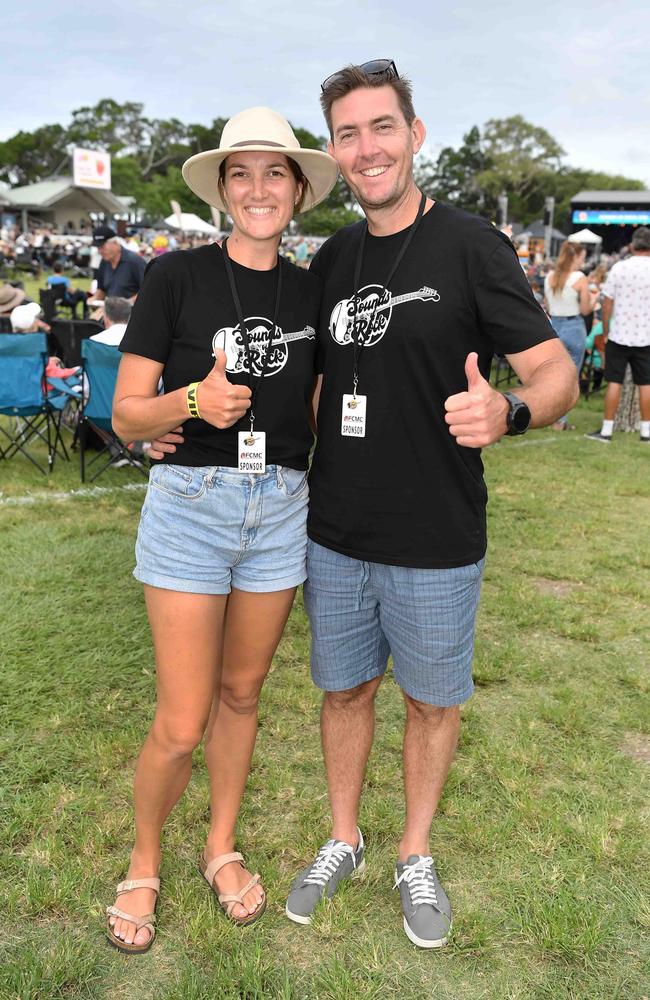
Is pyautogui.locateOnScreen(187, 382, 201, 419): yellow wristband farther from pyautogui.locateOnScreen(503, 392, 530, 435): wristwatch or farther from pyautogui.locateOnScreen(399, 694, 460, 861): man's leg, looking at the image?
pyautogui.locateOnScreen(399, 694, 460, 861): man's leg

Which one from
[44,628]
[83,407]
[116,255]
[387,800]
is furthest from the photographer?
[116,255]

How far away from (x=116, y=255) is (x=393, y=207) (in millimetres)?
7296

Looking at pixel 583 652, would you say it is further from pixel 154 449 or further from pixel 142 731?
pixel 154 449

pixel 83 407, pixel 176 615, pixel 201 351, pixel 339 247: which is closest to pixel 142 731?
pixel 176 615

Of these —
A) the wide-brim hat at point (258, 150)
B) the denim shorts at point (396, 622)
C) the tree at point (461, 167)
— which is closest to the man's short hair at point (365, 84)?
the wide-brim hat at point (258, 150)

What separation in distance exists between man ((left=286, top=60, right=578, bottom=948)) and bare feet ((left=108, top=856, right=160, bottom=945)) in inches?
16.7

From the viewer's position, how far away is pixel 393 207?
2.04 metres

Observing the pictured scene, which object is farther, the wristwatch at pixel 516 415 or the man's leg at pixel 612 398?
the man's leg at pixel 612 398

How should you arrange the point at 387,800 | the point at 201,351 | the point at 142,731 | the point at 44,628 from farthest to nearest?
the point at 44,628
the point at 142,731
the point at 387,800
the point at 201,351

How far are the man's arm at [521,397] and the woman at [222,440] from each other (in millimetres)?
497

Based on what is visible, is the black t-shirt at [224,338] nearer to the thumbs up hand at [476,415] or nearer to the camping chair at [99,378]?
the thumbs up hand at [476,415]

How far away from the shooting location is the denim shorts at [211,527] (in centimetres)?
201

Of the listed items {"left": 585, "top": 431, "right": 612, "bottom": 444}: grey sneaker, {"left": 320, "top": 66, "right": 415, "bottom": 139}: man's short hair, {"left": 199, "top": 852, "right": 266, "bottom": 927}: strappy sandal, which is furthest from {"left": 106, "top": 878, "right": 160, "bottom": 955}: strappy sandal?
{"left": 585, "top": 431, "right": 612, "bottom": 444}: grey sneaker

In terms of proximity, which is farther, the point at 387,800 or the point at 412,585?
the point at 387,800
